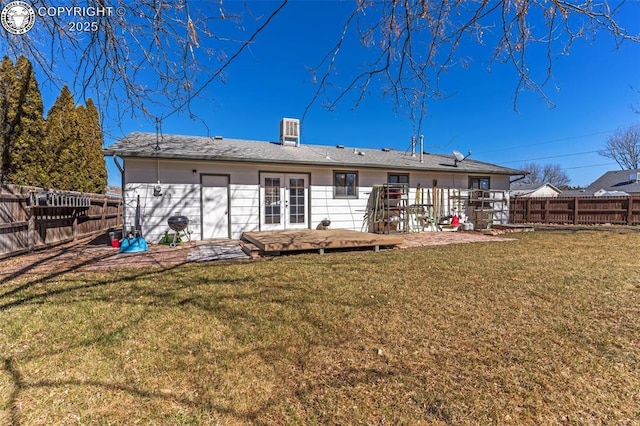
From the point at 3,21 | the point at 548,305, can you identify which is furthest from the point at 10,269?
the point at 548,305

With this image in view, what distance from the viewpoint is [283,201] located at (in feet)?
30.2

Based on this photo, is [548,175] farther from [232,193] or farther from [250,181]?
[232,193]

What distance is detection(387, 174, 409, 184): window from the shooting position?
415 inches

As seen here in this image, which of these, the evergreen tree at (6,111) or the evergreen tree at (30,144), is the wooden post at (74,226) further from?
the evergreen tree at (30,144)

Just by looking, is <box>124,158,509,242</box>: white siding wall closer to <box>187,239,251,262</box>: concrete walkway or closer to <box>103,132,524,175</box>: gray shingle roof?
<box>103,132,524,175</box>: gray shingle roof

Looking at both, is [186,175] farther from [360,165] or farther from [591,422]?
[591,422]

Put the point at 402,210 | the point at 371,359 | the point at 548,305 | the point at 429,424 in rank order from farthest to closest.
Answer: the point at 402,210, the point at 548,305, the point at 371,359, the point at 429,424

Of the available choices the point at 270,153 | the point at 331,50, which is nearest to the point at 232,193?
the point at 270,153

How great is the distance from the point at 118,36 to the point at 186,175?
5512 mm

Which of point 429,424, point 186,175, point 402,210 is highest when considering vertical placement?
point 186,175

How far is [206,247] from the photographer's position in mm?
7160

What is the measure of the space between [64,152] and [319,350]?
1283 centimetres

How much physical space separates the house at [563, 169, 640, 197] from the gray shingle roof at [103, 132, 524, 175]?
21164 millimetres

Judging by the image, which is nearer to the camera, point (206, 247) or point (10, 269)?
point (10, 269)
